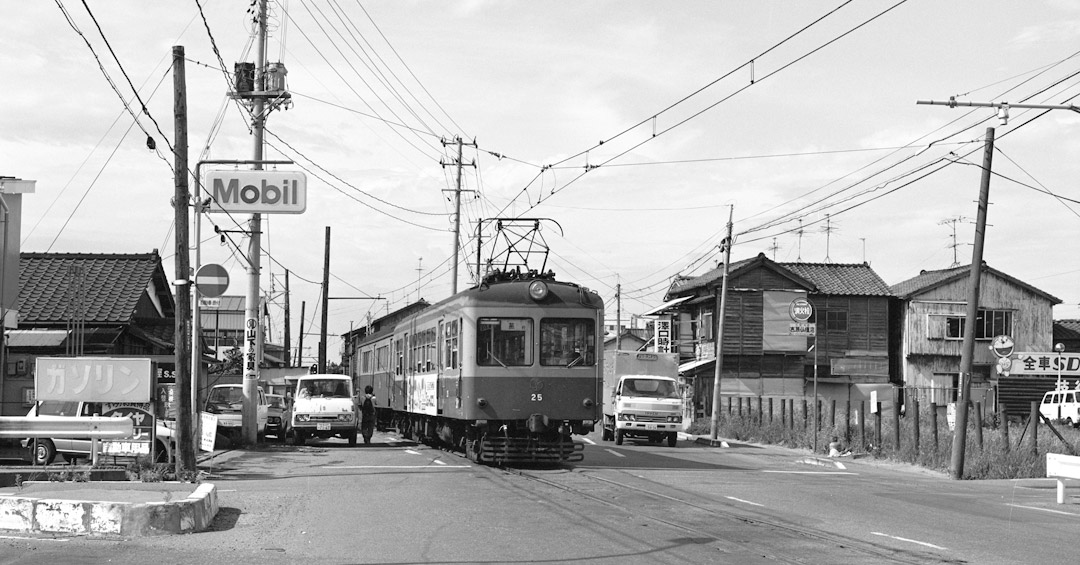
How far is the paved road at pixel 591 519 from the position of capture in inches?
365

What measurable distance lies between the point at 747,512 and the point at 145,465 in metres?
8.30

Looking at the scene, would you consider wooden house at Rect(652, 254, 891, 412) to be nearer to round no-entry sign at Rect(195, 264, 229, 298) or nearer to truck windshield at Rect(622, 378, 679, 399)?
truck windshield at Rect(622, 378, 679, 399)

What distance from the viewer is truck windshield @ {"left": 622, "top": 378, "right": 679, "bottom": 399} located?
2994 centimetres

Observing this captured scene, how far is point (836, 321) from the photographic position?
4934 centimetres

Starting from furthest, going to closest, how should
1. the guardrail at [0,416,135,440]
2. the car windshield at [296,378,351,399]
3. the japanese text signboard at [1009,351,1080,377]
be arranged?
1. the car windshield at [296,378,351,399]
2. the japanese text signboard at [1009,351,1080,377]
3. the guardrail at [0,416,135,440]

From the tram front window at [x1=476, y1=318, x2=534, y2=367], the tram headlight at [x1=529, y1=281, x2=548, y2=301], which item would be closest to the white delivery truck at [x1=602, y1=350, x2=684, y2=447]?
the tram front window at [x1=476, y1=318, x2=534, y2=367]

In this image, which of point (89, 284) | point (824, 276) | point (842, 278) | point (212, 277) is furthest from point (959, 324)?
point (212, 277)

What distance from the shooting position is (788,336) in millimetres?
48656

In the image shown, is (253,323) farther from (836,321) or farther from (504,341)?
(836,321)

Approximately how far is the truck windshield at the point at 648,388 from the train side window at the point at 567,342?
11.1m

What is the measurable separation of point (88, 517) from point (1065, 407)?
40504mm

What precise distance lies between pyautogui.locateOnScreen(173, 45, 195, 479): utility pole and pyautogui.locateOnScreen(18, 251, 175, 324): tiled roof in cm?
1091

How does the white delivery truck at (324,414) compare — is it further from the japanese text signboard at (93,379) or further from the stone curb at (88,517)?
the stone curb at (88,517)

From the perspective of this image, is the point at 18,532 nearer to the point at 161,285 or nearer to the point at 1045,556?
the point at 1045,556
